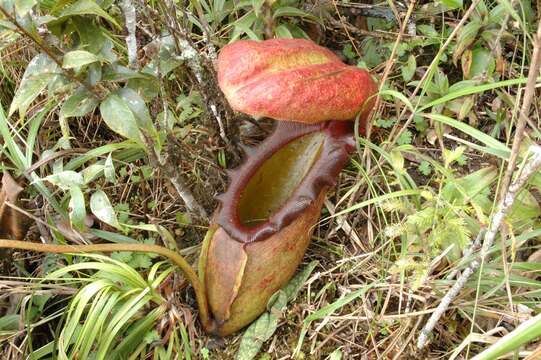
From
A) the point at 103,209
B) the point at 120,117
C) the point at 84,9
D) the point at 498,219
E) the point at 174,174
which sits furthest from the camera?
the point at 174,174

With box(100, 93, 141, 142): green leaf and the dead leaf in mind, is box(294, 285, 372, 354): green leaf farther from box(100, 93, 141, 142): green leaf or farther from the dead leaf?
the dead leaf

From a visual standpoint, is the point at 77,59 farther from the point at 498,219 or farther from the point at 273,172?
the point at 498,219

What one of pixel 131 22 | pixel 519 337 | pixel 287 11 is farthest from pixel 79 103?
pixel 519 337

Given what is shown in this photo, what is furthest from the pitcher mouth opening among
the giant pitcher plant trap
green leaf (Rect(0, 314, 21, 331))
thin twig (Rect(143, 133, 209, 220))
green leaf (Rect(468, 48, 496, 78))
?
green leaf (Rect(0, 314, 21, 331))

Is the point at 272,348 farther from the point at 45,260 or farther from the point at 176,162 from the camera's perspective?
the point at 45,260

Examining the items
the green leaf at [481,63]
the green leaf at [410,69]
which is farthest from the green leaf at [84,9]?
the green leaf at [481,63]

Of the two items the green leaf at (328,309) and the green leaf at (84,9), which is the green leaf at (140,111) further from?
the green leaf at (328,309)
